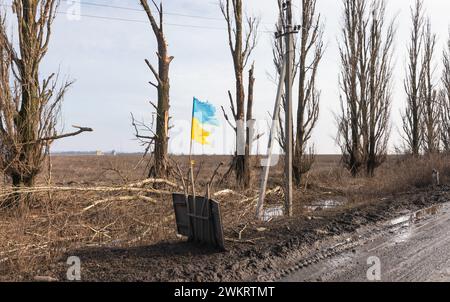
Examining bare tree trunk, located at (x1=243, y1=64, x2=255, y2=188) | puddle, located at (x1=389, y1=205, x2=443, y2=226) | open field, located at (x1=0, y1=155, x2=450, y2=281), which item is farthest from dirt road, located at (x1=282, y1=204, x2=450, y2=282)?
bare tree trunk, located at (x1=243, y1=64, x2=255, y2=188)

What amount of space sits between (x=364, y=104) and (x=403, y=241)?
19059mm

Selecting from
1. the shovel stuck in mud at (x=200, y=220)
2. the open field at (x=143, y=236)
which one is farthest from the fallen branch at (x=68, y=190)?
the shovel stuck in mud at (x=200, y=220)

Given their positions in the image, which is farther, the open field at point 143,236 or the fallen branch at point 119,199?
the fallen branch at point 119,199

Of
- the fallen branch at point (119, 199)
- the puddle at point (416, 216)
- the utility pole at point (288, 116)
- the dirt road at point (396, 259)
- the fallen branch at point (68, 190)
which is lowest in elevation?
the dirt road at point (396, 259)

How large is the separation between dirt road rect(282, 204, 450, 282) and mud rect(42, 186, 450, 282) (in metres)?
0.22

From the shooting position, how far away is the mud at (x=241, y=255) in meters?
5.56

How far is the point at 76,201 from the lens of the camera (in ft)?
31.9

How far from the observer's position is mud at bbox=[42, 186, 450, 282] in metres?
5.56

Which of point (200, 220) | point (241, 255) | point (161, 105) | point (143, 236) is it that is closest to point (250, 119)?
point (161, 105)

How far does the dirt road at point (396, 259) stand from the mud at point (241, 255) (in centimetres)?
22

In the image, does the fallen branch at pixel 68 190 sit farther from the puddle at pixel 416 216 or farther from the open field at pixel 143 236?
the puddle at pixel 416 216

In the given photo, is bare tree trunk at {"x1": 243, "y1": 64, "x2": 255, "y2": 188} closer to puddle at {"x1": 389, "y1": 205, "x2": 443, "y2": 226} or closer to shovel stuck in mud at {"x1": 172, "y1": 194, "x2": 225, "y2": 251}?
puddle at {"x1": 389, "y1": 205, "x2": 443, "y2": 226}

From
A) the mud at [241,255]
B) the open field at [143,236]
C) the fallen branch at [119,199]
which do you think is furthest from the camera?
the fallen branch at [119,199]

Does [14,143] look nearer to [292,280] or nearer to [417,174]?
[292,280]
